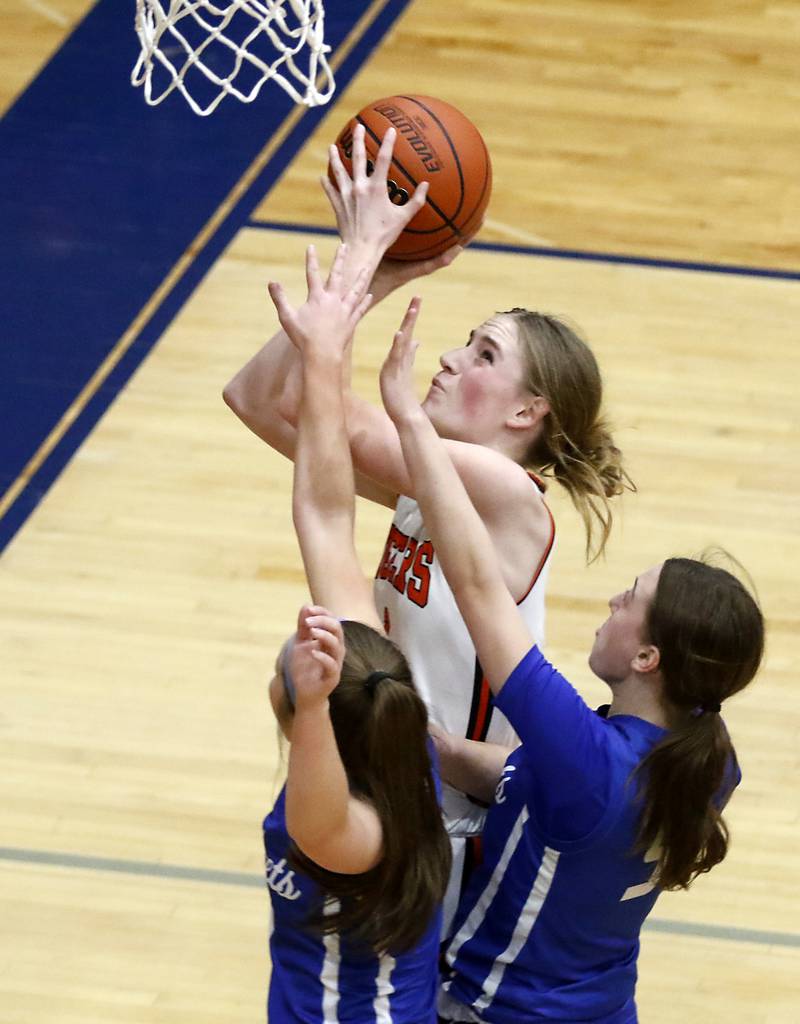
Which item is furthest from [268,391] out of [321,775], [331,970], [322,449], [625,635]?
[331,970]

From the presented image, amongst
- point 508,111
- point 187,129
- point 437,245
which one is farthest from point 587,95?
point 437,245

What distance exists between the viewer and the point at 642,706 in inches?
107

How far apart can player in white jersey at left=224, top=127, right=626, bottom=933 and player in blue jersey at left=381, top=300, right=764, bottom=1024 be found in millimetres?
196

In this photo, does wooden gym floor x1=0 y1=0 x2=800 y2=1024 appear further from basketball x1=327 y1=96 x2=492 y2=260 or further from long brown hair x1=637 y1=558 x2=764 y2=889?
basketball x1=327 y1=96 x2=492 y2=260

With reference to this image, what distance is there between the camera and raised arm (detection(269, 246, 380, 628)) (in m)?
2.73

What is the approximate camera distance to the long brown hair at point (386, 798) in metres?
2.52

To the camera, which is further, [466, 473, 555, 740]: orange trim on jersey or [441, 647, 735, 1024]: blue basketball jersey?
[466, 473, 555, 740]: orange trim on jersey

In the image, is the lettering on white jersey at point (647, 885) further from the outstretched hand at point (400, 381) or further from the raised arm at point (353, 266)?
the raised arm at point (353, 266)

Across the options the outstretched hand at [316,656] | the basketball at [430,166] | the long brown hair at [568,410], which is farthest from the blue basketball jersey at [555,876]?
the basketball at [430,166]

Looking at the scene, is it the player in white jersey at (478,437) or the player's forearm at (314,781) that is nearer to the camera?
the player's forearm at (314,781)

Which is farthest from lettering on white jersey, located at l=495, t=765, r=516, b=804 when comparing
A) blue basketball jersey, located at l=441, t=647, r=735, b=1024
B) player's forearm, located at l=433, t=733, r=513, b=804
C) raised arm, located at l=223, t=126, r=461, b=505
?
raised arm, located at l=223, t=126, r=461, b=505

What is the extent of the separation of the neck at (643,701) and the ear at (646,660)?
0.02m

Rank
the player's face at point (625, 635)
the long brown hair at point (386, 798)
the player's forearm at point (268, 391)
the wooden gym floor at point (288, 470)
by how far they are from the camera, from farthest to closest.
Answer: the wooden gym floor at point (288, 470)
the player's forearm at point (268, 391)
the player's face at point (625, 635)
the long brown hair at point (386, 798)

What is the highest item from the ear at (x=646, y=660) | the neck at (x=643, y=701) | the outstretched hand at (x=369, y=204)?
the outstretched hand at (x=369, y=204)
